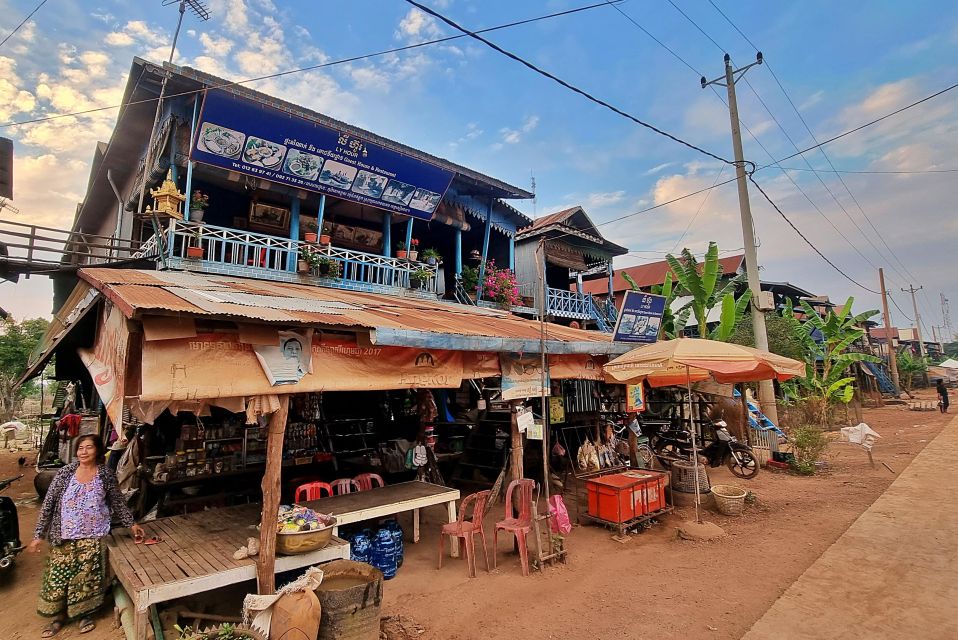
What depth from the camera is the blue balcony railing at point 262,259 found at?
7.79 metres

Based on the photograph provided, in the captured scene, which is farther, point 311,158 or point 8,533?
point 311,158

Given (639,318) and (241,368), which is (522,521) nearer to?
(241,368)

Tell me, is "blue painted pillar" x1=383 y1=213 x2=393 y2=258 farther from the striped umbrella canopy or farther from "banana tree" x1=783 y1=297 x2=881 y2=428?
"banana tree" x1=783 y1=297 x2=881 y2=428

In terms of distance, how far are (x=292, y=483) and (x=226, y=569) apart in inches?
126

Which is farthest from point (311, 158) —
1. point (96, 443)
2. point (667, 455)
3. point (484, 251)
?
point (667, 455)

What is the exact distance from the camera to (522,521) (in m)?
5.68

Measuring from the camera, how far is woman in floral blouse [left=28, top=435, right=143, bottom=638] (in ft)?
14.2

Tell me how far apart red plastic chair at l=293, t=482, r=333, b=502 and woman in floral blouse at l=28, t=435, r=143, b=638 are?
196 cm

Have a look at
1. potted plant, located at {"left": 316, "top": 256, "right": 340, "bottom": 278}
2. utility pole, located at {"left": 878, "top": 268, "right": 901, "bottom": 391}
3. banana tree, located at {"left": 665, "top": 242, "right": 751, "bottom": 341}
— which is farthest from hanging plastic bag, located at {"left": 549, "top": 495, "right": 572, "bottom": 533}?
utility pole, located at {"left": 878, "top": 268, "right": 901, "bottom": 391}

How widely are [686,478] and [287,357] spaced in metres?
7.60

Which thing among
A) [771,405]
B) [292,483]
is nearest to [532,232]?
[771,405]

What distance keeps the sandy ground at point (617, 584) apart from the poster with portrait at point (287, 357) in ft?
8.51

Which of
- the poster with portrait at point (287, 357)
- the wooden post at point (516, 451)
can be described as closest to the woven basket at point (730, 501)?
the wooden post at point (516, 451)

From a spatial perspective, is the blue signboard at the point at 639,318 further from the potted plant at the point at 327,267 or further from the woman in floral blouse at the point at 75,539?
the woman in floral blouse at the point at 75,539
